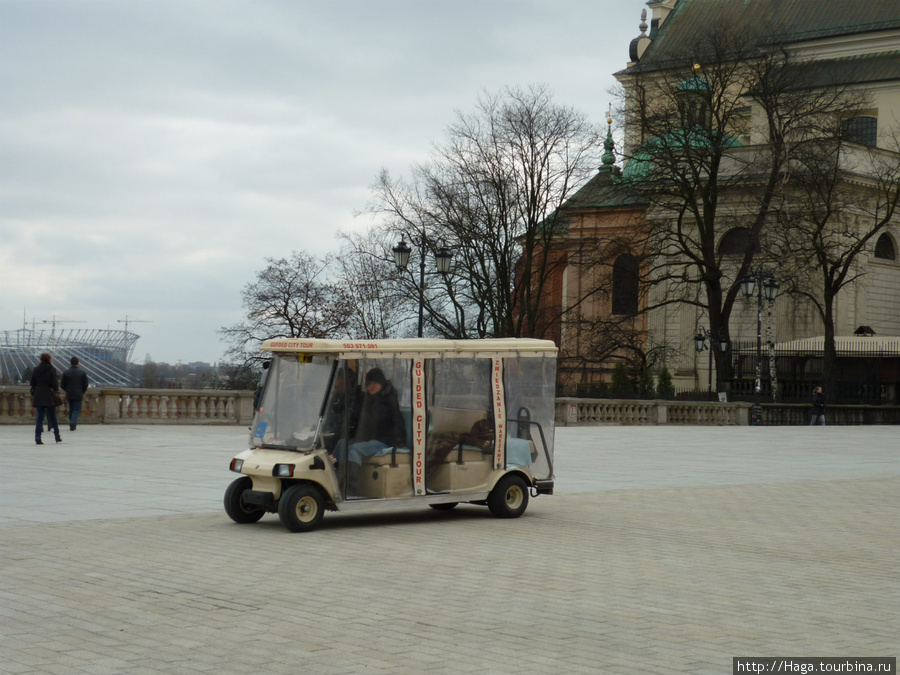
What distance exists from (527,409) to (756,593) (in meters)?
5.22

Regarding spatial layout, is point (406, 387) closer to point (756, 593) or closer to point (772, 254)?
point (756, 593)

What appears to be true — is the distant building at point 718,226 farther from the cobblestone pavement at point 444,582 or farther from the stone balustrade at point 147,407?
the cobblestone pavement at point 444,582

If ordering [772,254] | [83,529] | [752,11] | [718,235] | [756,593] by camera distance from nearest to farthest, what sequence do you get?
[756,593] < [83,529] < [772,254] < [718,235] < [752,11]

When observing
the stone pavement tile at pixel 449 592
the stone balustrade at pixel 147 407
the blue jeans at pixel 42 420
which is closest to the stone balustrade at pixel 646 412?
the stone balustrade at pixel 147 407

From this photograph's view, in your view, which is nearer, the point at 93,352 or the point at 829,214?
the point at 829,214

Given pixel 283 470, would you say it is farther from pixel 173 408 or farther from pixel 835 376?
pixel 835 376

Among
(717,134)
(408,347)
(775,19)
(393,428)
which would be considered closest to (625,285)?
(717,134)

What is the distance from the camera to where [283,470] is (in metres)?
11.8

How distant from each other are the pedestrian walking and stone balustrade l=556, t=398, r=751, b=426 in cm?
264

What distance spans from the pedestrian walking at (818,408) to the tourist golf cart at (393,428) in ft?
117

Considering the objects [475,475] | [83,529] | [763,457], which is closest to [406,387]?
[475,475]

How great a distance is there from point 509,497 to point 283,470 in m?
2.82

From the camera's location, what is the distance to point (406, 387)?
12.6 m

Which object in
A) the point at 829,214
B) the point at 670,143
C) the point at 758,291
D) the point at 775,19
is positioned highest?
the point at 775,19
